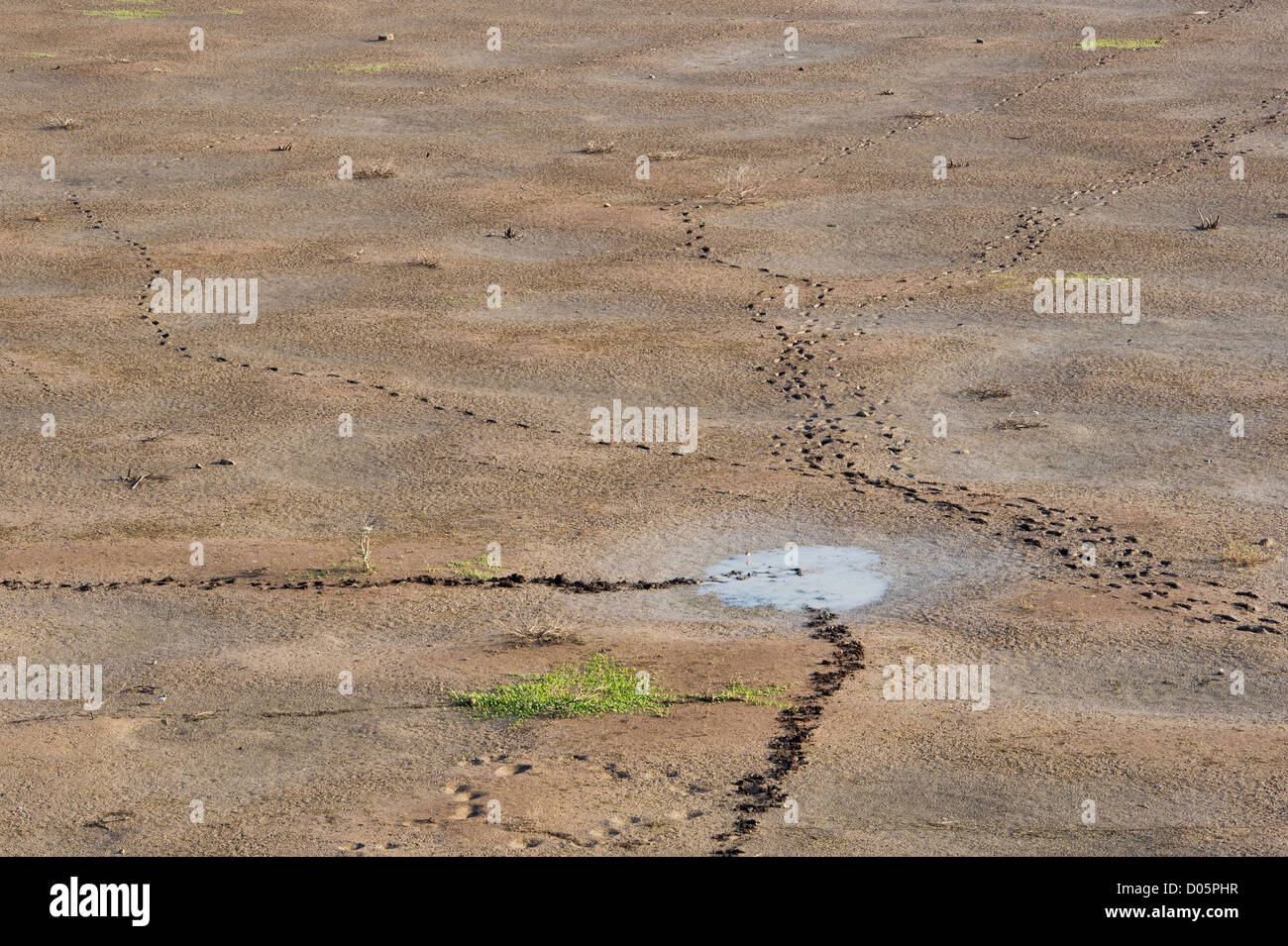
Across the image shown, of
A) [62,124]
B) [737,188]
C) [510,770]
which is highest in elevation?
A: [62,124]

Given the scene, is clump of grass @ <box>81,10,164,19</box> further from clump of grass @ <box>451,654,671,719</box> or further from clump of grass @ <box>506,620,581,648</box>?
clump of grass @ <box>451,654,671,719</box>

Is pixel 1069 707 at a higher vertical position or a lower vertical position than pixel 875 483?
lower

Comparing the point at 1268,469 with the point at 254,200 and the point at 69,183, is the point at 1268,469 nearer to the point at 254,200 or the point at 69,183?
the point at 254,200

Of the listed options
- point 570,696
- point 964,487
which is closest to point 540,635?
point 570,696

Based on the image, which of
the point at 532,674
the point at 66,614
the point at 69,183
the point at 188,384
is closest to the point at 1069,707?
the point at 532,674

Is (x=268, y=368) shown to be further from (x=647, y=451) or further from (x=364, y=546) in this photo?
(x=364, y=546)
